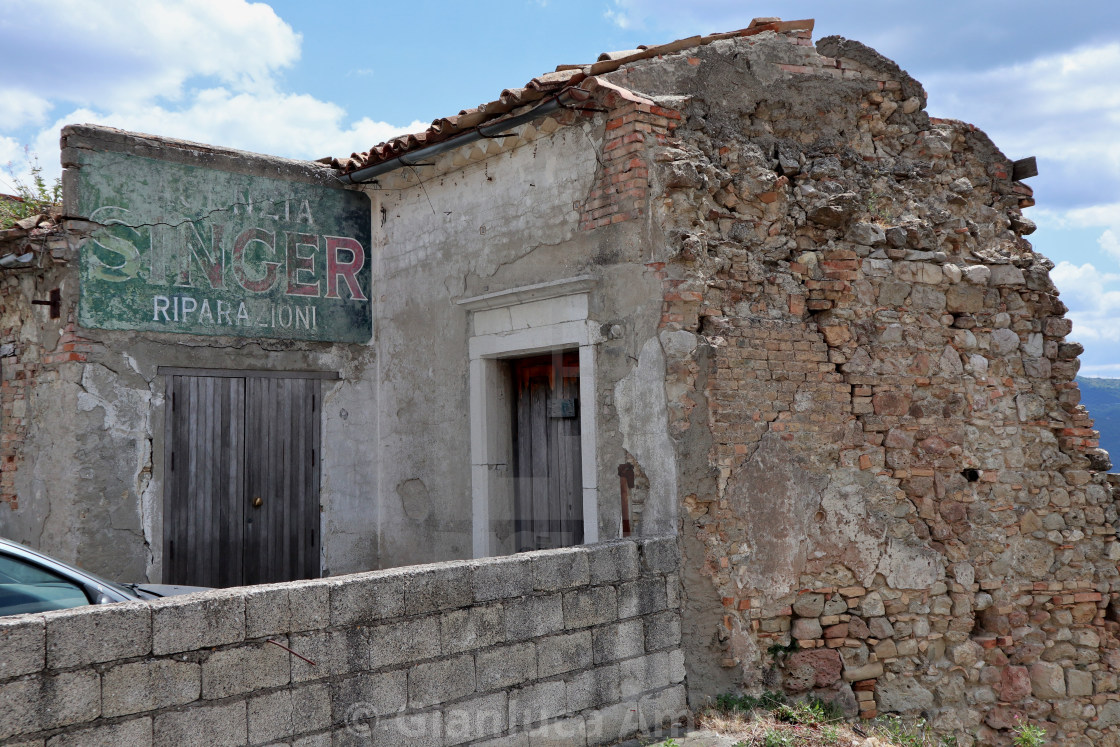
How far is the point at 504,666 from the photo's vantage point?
184 inches

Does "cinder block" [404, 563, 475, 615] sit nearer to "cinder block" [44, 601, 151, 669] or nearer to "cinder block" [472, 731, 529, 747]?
"cinder block" [472, 731, 529, 747]

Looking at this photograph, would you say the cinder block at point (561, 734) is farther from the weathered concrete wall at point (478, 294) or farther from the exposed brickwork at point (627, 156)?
the exposed brickwork at point (627, 156)

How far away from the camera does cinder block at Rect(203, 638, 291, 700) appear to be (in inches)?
147

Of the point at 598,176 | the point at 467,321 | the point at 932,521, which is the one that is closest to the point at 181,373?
the point at 467,321

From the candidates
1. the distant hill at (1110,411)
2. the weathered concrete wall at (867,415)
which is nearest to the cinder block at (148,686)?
the weathered concrete wall at (867,415)

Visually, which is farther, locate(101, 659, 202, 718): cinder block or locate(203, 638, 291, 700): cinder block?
locate(203, 638, 291, 700): cinder block

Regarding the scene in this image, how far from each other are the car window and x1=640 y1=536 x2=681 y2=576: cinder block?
2992mm

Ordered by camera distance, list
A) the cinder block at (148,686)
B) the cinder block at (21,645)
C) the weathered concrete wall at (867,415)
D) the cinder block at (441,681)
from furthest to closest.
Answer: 1. the weathered concrete wall at (867,415)
2. the cinder block at (441,681)
3. the cinder block at (148,686)
4. the cinder block at (21,645)

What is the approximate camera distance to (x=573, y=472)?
705 centimetres

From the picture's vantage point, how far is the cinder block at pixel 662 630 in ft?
18.0

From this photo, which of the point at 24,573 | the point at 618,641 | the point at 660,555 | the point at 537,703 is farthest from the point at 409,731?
the point at 660,555

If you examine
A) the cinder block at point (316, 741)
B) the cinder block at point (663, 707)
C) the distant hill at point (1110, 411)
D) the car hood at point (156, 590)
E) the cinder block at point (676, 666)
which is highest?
the distant hill at point (1110, 411)

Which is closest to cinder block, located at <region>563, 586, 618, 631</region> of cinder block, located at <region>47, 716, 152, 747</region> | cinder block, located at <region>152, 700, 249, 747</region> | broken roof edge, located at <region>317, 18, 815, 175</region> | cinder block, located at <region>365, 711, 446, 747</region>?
cinder block, located at <region>365, 711, 446, 747</region>

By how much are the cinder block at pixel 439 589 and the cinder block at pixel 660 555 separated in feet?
4.47
